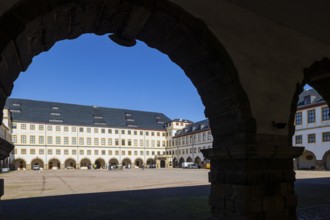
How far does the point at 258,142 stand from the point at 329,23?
3072 mm

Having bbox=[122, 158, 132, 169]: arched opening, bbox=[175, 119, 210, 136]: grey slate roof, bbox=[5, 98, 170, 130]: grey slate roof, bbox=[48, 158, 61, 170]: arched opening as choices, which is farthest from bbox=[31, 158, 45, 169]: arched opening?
bbox=[175, 119, 210, 136]: grey slate roof

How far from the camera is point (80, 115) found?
77.1 meters

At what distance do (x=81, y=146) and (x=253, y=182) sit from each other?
73.3 m

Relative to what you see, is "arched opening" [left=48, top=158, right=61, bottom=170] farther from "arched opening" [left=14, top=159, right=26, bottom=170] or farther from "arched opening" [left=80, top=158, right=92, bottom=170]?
"arched opening" [left=14, top=159, right=26, bottom=170]

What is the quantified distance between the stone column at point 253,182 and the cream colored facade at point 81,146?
229 feet

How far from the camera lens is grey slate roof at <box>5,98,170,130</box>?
70.1 metres

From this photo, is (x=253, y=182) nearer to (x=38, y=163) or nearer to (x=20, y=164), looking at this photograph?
(x=20, y=164)

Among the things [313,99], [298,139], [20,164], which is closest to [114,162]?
[20,164]

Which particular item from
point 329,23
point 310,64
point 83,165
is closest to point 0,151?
point 310,64

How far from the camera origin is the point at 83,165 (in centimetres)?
7638

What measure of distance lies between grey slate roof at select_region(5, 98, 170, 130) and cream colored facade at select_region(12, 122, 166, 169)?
1.31 m

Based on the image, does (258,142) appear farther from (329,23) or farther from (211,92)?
(329,23)

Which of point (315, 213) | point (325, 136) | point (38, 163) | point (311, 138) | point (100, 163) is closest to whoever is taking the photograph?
point (315, 213)

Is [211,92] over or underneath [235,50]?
underneath
